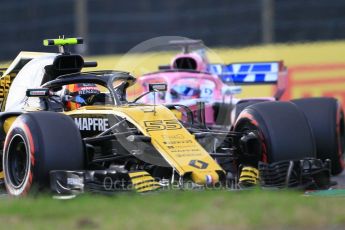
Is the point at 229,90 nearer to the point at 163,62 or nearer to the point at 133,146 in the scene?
the point at 163,62

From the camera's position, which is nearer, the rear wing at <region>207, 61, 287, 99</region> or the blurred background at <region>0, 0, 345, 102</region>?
the rear wing at <region>207, 61, 287, 99</region>

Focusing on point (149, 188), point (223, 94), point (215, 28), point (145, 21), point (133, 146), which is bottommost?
point (149, 188)

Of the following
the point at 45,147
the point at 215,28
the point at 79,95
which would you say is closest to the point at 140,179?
the point at 45,147

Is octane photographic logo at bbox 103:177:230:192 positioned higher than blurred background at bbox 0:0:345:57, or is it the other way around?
blurred background at bbox 0:0:345:57

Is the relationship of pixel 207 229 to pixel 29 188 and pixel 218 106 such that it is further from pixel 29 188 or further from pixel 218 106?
pixel 218 106

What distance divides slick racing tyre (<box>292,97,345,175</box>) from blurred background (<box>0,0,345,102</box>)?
7.10m

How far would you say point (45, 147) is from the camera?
775 cm

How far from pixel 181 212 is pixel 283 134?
2.64 metres

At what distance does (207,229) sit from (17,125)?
3.27 m

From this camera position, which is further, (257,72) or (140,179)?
(257,72)

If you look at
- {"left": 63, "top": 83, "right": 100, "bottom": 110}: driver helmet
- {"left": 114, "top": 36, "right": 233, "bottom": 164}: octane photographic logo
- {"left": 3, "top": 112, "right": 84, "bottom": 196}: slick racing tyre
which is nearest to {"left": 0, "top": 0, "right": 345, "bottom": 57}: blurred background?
{"left": 114, "top": 36, "right": 233, "bottom": 164}: octane photographic logo

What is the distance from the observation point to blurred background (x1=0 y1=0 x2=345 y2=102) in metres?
17.0

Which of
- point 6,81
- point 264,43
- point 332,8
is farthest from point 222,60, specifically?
point 6,81

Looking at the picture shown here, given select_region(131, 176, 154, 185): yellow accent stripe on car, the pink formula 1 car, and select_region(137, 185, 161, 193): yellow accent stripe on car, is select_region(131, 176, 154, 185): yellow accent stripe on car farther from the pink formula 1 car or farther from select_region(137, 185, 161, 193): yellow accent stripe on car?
the pink formula 1 car
